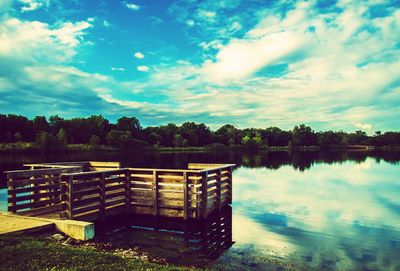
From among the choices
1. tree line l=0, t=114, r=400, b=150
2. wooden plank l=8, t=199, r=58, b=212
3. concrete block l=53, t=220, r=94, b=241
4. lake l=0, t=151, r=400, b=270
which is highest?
tree line l=0, t=114, r=400, b=150

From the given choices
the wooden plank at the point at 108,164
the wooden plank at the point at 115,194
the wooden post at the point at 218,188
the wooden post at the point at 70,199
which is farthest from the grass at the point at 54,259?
the wooden post at the point at 218,188

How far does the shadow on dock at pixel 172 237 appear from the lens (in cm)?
1023

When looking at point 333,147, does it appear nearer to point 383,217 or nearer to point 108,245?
point 383,217

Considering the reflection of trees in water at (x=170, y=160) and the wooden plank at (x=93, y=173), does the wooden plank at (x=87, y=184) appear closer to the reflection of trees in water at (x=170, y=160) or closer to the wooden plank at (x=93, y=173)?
the wooden plank at (x=93, y=173)

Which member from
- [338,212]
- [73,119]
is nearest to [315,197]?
[338,212]

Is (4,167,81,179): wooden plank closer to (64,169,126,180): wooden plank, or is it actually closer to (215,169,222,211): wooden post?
(64,169,126,180): wooden plank

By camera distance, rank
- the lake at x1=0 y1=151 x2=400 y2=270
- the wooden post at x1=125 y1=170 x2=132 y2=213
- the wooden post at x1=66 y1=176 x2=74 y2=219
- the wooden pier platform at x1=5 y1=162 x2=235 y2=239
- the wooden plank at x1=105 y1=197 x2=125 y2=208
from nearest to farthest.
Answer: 1. the lake at x1=0 y1=151 x2=400 y2=270
2. the wooden post at x1=66 y1=176 x2=74 y2=219
3. the wooden pier platform at x1=5 y1=162 x2=235 y2=239
4. the wooden plank at x1=105 y1=197 x2=125 y2=208
5. the wooden post at x1=125 y1=170 x2=132 y2=213

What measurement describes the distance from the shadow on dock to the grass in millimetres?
2046

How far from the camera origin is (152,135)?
131250 millimetres

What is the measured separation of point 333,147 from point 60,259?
188m

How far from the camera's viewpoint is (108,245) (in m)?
10.6

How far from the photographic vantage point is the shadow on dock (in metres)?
10.2

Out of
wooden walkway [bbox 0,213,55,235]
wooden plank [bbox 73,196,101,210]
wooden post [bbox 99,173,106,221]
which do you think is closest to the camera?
wooden walkway [bbox 0,213,55,235]

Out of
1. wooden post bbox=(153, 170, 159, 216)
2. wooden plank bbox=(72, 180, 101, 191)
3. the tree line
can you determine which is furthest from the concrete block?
the tree line
